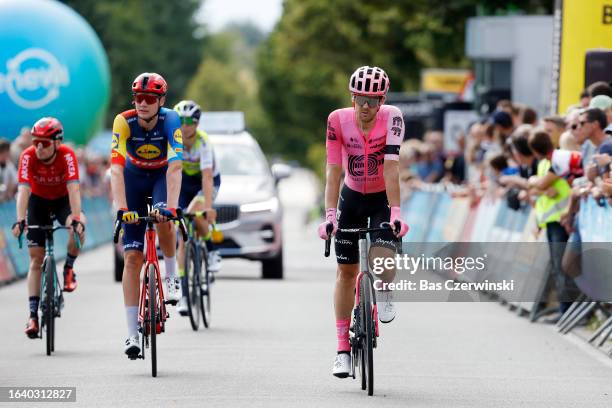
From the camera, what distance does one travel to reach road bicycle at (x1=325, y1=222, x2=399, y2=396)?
1022 cm

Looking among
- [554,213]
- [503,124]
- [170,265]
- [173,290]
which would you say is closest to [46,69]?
[503,124]

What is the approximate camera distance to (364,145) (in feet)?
34.7

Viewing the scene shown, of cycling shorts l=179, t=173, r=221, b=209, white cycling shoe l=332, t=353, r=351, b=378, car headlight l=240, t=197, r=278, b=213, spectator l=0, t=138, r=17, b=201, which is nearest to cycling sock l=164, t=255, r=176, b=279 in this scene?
white cycling shoe l=332, t=353, r=351, b=378

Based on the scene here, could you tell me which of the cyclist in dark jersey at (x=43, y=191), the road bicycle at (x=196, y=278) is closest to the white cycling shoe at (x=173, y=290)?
the cyclist in dark jersey at (x=43, y=191)

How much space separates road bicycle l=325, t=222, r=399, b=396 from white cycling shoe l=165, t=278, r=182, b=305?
6.85 feet

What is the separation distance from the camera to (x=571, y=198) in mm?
14961

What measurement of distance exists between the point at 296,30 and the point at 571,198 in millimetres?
40090

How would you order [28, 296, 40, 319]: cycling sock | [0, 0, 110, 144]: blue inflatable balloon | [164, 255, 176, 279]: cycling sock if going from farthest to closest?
[0, 0, 110, 144]: blue inflatable balloon → [28, 296, 40, 319]: cycling sock → [164, 255, 176, 279]: cycling sock

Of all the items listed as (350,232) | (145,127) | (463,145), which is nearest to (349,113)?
(350,232)

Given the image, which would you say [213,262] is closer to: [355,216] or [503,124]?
[355,216]

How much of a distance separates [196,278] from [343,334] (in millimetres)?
4267

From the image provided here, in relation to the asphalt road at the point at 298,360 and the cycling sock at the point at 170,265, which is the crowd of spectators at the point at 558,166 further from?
the cycling sock at the point at 170,265

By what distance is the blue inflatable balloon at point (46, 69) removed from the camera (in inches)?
1110

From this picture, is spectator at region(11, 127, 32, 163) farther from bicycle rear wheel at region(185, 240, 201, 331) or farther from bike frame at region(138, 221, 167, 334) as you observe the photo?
bike frame at region(138, 221, 167, 334)
